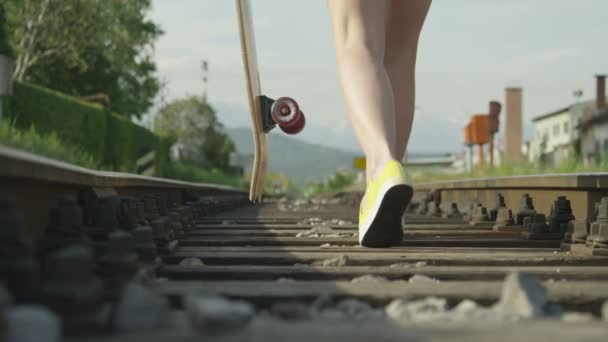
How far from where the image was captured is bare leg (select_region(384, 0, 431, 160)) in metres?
3.59

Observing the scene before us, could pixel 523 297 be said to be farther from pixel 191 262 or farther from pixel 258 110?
pixel 258 110

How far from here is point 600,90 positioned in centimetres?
6831

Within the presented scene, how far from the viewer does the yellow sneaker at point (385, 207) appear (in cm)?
280

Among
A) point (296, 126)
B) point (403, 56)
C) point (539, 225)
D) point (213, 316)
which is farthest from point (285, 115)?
point (213, 316)

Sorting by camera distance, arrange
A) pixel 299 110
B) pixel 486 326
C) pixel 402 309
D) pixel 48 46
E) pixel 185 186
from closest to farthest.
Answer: pixel 486 326, pixel 402 309, pixel 299 110, pixel 185 186, pixel 48 46

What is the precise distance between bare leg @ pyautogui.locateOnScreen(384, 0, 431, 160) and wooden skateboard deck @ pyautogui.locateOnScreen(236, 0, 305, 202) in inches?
21.8

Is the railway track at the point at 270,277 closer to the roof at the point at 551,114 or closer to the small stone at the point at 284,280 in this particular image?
the small stone at the point at 284,280

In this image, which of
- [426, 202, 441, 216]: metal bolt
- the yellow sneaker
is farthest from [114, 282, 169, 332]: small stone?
[426, 202, 441, 216]: metal bolt

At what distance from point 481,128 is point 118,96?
76.2 ft

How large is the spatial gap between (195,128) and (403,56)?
5619cm

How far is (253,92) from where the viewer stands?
426cm

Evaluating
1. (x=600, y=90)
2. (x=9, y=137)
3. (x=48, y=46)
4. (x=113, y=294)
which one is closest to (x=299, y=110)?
(x=113, y=294)

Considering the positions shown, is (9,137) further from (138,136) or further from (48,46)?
(48,46)

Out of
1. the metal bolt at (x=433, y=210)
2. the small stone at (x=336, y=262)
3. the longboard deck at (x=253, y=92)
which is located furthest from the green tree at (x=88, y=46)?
the small stone at (x=336, y=262)
